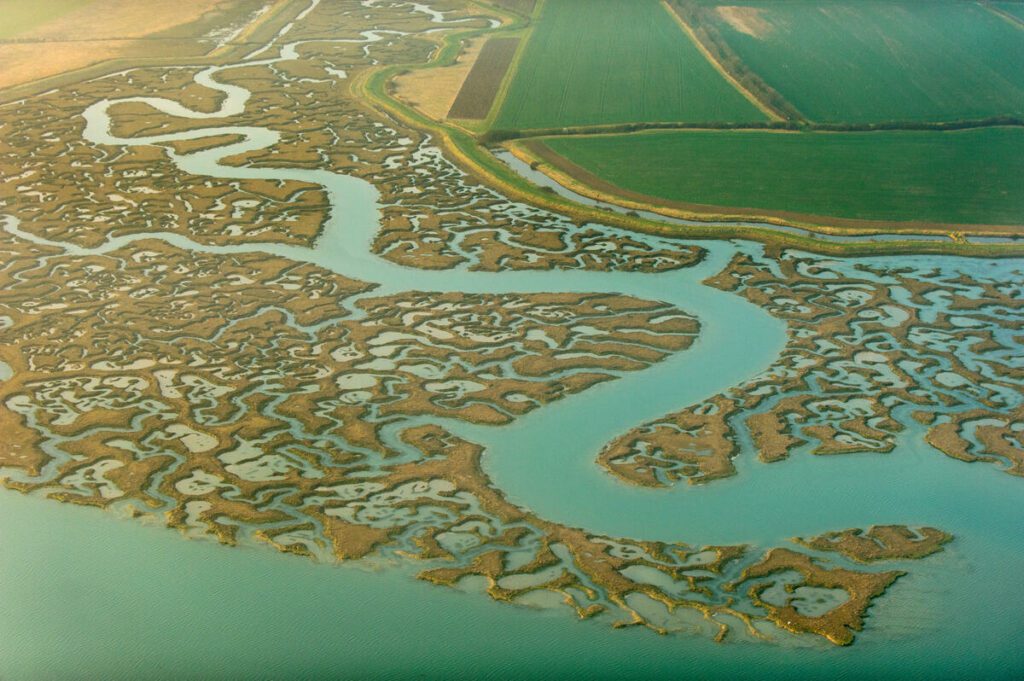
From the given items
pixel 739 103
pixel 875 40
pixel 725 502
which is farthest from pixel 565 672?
pixel 875 40

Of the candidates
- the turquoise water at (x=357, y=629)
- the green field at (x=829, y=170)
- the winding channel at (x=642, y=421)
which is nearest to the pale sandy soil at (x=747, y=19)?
the green field at (x=829, y=170)

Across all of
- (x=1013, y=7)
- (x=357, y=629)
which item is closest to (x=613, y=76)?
(x=1013, y=7)

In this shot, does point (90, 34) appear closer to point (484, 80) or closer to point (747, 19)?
point (484, 80)

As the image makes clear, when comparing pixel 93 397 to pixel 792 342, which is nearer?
pixel 93 397

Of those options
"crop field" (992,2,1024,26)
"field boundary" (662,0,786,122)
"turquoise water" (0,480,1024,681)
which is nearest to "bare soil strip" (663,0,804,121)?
"field boundary" (662,0,786,122)

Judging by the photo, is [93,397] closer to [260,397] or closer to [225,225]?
[260,397]

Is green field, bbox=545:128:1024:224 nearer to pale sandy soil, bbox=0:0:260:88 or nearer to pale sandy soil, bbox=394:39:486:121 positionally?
pale sandy soil, bbox=394:39:486:121
